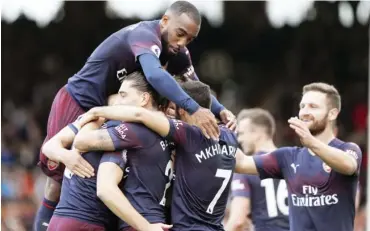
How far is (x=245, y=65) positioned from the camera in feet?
Result: 71.2

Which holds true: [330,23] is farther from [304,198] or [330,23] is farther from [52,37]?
[304,198]

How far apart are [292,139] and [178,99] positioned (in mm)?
11736

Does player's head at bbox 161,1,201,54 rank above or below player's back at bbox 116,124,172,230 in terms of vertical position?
above

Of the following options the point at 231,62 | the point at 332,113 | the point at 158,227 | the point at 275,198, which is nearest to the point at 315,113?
the point at 332,113

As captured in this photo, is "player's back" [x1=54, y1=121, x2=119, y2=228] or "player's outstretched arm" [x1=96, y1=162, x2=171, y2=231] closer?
"player's outstretched arm" [x1=96, y1=162, x2=171, y2=231]

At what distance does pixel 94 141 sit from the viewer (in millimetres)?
6762

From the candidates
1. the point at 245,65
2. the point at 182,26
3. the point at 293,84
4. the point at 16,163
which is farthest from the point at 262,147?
the point at 245,65

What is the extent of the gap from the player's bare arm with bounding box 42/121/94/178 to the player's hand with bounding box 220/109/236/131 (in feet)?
3.67

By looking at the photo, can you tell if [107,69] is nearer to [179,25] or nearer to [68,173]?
[179,25]

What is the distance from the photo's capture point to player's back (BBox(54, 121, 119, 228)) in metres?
6.79

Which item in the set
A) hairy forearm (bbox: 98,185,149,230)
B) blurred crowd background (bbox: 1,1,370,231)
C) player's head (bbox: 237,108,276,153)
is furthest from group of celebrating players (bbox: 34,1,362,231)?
blurred crowd background (bbox: 1,1,370,231)

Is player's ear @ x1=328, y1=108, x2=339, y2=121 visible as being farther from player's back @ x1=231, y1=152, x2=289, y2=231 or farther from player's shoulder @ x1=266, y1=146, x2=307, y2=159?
player's back @ x1=231, y1=152, x2=289, y2=231

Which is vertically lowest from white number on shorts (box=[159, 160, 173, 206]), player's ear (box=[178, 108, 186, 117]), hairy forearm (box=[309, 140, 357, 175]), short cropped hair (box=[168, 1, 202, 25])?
white number on shorts (box=[159, 160, 173, 206])

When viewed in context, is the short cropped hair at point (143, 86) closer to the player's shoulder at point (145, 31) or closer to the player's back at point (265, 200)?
the player's shoulder at point (145, 31)
